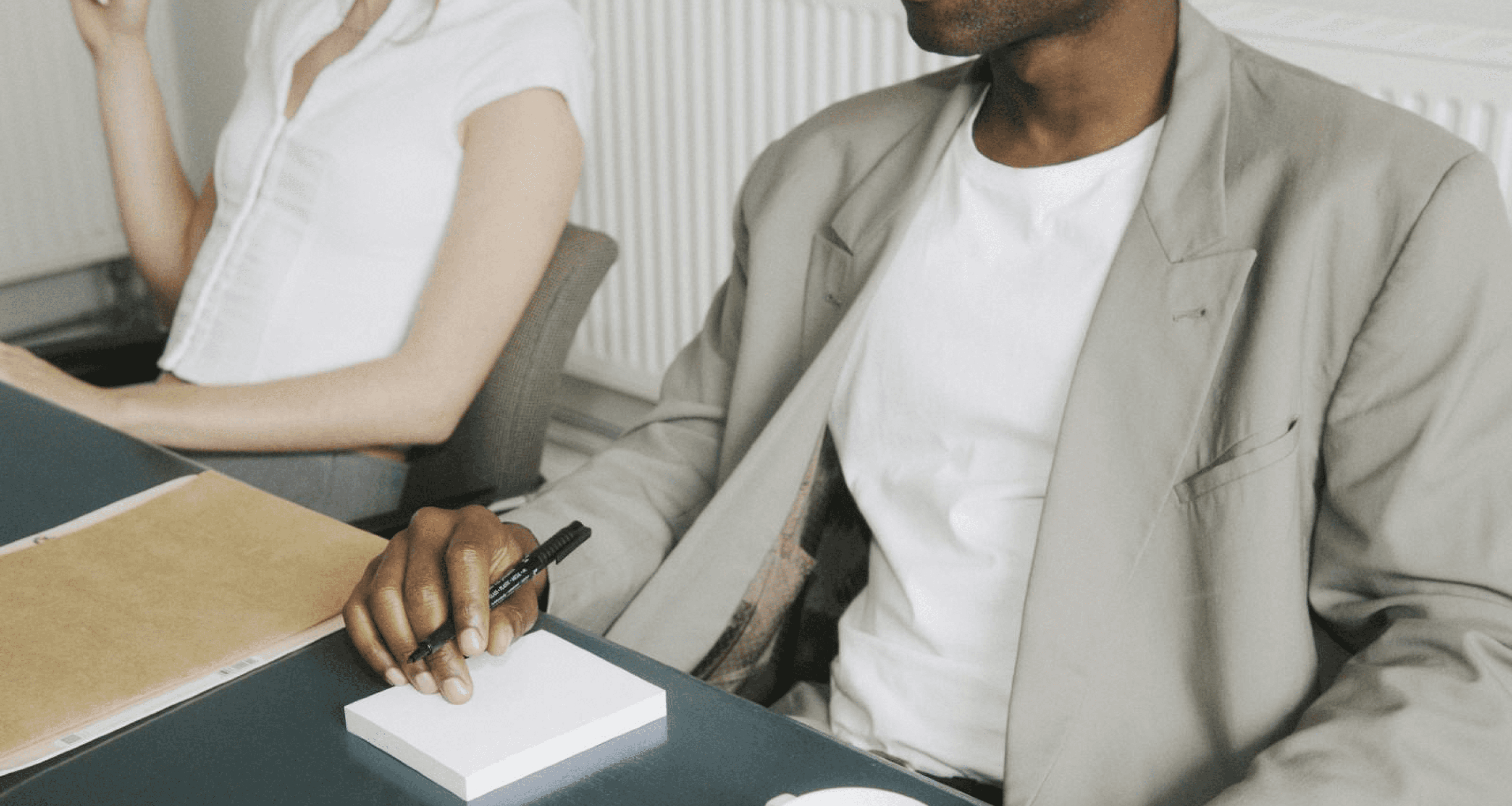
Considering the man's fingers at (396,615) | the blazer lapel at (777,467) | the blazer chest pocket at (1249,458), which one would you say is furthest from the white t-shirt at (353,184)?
the blazer chest pocket at (1249,458)

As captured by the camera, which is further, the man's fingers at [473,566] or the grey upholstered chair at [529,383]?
the grey upholstered chair at [529,383]

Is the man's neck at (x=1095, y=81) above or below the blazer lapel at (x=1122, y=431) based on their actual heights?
above

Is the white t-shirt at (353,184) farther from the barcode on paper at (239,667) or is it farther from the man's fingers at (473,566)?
the barcode on paper at (239,667)

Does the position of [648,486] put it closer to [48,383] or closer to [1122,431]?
[1122,431]

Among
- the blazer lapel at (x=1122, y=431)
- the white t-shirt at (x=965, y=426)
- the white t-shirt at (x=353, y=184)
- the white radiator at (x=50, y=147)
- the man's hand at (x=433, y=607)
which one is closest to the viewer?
the man's hand at (x=433, y=607)

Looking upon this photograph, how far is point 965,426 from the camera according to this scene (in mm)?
1221

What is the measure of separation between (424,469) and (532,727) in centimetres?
90

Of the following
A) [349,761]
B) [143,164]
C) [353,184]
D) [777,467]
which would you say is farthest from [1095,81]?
[143,164]

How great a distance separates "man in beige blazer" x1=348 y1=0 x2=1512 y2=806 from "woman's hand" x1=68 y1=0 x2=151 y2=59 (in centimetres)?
115

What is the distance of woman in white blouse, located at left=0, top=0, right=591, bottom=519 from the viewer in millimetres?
1596

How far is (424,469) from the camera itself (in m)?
1.71

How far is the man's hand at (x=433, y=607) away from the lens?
3.00ft

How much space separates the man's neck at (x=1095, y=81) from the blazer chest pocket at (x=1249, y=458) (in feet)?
0.94

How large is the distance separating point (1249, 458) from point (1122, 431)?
0.10 metres
